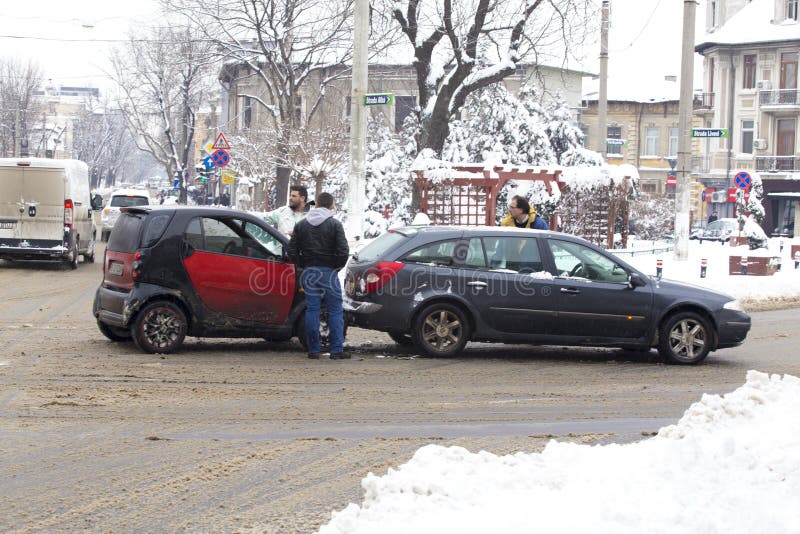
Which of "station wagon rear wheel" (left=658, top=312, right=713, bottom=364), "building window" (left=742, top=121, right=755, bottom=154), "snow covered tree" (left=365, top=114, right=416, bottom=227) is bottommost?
"station wagon rear wheel" (left=658, top=312, right=713, bottom=364)

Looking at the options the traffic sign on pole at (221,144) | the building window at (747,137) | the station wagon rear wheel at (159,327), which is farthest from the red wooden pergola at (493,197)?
the building window at (747,137)

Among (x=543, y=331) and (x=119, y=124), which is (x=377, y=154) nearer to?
(x=543, y=331)

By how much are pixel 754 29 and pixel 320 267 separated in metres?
58.0

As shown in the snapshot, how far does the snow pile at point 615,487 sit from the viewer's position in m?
4.98

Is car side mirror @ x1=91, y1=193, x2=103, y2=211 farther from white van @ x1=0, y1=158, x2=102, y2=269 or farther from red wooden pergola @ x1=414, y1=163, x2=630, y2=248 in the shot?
red wooden pergola @ x1=414, y1=163, x2=630, y2=248

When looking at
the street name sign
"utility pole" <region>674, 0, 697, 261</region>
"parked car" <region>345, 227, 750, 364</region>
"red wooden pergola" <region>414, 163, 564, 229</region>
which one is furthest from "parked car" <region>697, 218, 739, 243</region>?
"parked car" <region>345, 227, 750, 364</region>

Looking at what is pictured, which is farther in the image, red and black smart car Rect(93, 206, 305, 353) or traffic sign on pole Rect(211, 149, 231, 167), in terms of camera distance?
traffic sign on pole Rect(211, 149, 231, 167)

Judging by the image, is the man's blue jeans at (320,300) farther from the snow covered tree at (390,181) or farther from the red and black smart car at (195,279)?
the snow covered tree at (390,181)

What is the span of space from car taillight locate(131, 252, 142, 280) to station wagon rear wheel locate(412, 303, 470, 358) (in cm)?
298

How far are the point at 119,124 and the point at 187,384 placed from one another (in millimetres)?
125111

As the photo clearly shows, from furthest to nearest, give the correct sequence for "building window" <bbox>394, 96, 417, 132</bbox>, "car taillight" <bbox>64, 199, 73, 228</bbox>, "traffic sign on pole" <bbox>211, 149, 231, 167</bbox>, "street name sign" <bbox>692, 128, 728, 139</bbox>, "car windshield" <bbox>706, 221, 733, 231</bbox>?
"car windshield" <bbox>706, 221, 733, 231</bbox> → "building window" <bbox>394, 96, 417, 132</bbox> → "traffic sign on pole" <bbox>211, 149, 231, 167</bbox> → "street name sign" <bbox>692, 128, 728, 139</bbox> → "car taillight" <bbox>64, 199, 73, 228</bbox>

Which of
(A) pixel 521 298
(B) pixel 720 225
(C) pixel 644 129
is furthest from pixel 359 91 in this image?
(C) pixel 644 129

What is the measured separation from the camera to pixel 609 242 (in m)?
29.8

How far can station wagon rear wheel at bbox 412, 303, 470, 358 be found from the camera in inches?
468
